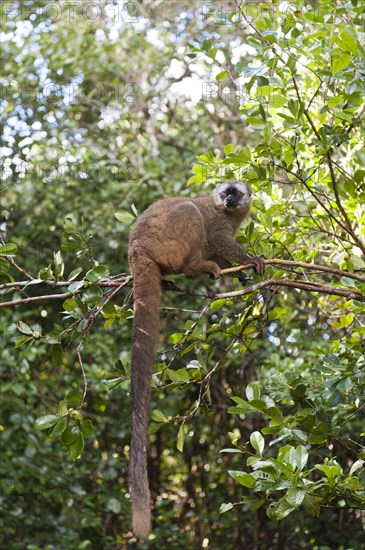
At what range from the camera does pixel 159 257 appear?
4465 mm

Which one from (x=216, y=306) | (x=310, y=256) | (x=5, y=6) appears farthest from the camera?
(x=5, y=6)

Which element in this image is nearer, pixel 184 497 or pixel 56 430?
pixel 56 430

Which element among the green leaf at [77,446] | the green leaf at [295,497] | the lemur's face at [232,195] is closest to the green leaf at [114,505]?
the lemur's face at [232,195]

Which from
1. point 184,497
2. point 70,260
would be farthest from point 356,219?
point 184,497

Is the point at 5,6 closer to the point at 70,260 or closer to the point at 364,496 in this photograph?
the point at 70,260

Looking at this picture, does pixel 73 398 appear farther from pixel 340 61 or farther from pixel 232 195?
pixel 232 195

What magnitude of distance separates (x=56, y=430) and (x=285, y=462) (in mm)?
1076

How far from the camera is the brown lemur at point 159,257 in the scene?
3488 millimetres

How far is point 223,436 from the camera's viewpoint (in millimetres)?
8219

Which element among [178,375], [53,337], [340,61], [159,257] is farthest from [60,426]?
[340,61]

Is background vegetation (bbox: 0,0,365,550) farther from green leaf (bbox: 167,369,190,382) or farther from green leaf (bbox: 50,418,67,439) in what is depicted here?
green leaf (bbox: 50,418,67,439)

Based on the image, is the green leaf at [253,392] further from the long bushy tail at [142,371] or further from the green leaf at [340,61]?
the green leaf at [340,61]

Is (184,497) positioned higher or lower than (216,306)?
lower

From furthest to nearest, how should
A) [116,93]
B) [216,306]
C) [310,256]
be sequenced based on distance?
1. [116,93]
2. [310,256]
3. [216,306]
